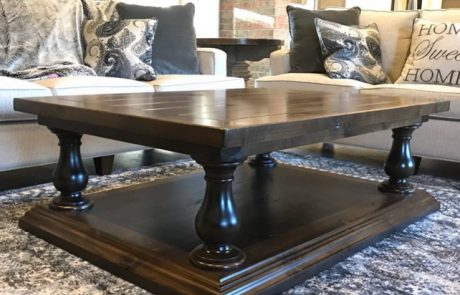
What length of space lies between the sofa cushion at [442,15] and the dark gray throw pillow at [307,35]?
399 mm

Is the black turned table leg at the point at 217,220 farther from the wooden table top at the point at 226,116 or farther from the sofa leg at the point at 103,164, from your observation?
the sofa leg at the point at 103,164

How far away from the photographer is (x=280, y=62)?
3.20 metres

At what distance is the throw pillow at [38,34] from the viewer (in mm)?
2443

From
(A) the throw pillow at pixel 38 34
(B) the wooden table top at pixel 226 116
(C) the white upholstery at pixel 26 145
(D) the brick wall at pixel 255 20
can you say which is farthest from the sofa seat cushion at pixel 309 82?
(D) the brick wall at pixel 255 20

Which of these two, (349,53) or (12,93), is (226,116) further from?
(349,53)

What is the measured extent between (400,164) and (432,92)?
0.75 m

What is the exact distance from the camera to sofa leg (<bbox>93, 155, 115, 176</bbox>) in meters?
2.26

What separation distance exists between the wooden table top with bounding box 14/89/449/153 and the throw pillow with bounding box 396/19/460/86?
97cm

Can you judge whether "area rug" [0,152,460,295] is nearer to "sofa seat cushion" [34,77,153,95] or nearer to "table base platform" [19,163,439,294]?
"table base platform" [19,163,439,294]

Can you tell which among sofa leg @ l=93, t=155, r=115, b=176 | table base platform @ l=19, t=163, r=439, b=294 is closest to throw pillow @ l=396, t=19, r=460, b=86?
table base platform @ l=19, t=163, r=439, b=294

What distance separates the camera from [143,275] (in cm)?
119

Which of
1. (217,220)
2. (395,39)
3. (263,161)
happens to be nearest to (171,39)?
(263,161)

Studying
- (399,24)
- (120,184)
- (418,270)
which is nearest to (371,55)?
(399,24)

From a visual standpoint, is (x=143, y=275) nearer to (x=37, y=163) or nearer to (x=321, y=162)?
(x=37, y=163)
